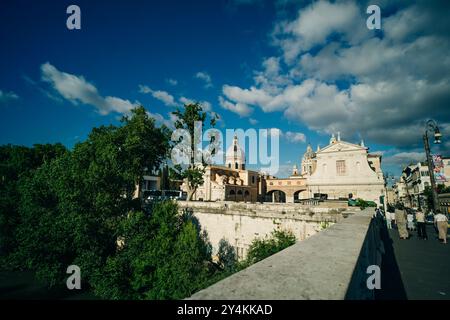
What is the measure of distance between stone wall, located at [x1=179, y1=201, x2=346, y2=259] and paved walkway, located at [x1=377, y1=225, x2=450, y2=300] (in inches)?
151

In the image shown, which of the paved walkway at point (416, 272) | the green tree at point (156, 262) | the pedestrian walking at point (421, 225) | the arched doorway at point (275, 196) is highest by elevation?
the arched doorway at point (275, 196)

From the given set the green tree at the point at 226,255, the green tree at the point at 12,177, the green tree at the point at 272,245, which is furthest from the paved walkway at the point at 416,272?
the green tree at the point at 12,177

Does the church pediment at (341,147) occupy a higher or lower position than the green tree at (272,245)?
higher

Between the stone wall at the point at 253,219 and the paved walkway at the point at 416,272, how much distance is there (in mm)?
3842

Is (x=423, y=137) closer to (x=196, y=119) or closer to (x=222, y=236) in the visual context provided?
(x=222, y=236)

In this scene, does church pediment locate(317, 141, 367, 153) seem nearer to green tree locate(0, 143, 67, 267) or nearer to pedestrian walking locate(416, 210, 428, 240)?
pedestrian walking locate(416, 210, 428, 240)

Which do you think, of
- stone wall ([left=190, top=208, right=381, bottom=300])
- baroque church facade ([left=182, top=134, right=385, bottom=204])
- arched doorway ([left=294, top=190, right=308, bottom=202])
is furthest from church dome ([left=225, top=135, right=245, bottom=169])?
stone wall ([left=190, top=208, right=381, bottom=300])

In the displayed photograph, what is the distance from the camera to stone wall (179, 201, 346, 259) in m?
14.0

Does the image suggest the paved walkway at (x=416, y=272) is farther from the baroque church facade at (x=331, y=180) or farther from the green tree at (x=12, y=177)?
the baroque church facade at (x=331, y=180)

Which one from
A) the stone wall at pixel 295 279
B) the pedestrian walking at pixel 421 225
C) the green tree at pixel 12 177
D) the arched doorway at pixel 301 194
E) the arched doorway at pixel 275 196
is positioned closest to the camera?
the stone wall at pixel 295 279

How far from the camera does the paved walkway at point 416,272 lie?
518 centimetres

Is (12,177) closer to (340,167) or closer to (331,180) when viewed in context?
(331,180)

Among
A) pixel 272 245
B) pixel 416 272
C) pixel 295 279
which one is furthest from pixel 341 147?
pixel 295 279

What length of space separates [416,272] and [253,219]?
11.4 meters
